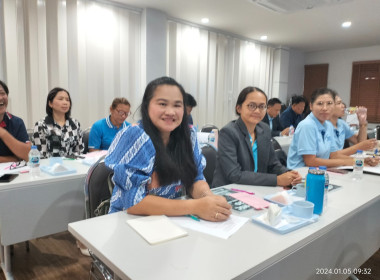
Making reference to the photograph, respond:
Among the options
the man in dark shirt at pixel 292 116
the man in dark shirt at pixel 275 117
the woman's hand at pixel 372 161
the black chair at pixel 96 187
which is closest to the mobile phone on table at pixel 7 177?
the black chair at pixel 96 187

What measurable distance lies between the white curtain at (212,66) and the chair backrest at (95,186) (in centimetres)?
329

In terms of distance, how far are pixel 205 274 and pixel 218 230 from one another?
0.88 ft

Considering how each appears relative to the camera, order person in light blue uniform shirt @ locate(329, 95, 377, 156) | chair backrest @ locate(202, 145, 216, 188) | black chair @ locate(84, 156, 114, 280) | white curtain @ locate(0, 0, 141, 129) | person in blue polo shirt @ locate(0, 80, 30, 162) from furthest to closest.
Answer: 1. white curtain @ locate(0, 0, 141, 129)
2. person in light blue uniform shirt @ locate(329, 95, 377, 156)
3. person in blue polo shirt @ locate(0, 80, 30, 162)
4. chair backrest @ locate(202, 145, 216, 188)
5. black chair @ locate(84, 156, 114, 280)

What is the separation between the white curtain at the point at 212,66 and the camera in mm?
5014

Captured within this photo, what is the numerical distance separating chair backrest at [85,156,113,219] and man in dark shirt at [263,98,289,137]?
11.5ft

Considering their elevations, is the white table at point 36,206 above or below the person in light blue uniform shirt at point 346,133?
below

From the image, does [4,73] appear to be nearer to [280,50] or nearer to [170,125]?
[170,125]

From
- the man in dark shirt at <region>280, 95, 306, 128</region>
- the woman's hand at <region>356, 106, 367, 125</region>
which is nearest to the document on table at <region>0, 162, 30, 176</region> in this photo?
the woman's hand at <region>356, 106, 367, 125</region>

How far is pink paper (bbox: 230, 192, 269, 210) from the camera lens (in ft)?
4.26

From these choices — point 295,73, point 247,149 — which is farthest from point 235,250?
point 295,73

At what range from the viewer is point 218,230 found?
3.41 ft

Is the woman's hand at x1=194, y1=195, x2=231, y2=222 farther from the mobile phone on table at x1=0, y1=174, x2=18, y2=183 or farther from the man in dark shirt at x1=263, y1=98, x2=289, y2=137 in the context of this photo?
the man in dark shirt at x1=263, y1=98, x2=289, y2=137

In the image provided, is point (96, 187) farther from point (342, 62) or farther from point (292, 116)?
point (342, 62)

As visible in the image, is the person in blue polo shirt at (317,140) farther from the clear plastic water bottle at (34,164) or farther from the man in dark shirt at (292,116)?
the man in dark shirt at (292,116)
